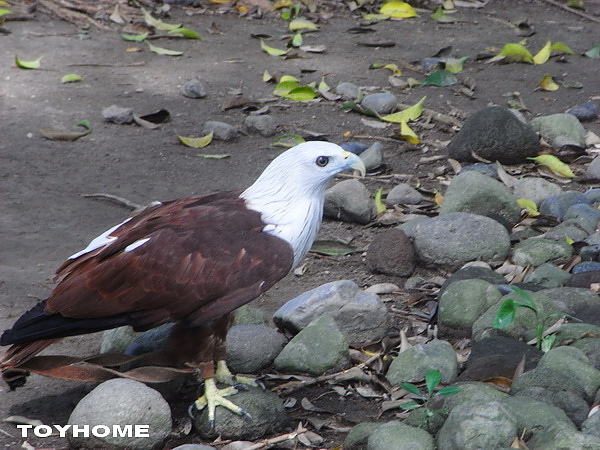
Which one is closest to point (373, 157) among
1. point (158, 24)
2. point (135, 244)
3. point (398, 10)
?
point (135, 244)

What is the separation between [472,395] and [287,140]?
138 inches

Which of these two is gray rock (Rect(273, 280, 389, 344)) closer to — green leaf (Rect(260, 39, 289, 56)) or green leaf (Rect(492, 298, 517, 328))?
green leaf (Rect(492, 298, 517, 328))

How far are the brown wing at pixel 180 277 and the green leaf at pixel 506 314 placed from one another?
95cm

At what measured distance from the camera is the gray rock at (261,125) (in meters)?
6.98

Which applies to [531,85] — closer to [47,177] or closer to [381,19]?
[381,19]

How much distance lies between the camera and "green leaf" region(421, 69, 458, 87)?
312 inches

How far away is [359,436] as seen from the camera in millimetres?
3639

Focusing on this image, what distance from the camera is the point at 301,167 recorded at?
13.5ft

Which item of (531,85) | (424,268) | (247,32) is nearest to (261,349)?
(424,268)

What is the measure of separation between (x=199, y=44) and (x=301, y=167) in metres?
4.99

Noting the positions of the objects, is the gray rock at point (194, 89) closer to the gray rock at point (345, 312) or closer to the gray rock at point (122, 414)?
the gray rock at point (345, 312)

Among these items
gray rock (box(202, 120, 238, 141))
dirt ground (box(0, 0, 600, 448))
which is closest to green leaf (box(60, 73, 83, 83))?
dirt ground (box(0, 0, 600, 448))

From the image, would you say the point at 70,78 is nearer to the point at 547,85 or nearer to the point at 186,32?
the point at 186,32

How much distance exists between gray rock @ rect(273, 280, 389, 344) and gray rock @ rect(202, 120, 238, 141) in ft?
8.52
